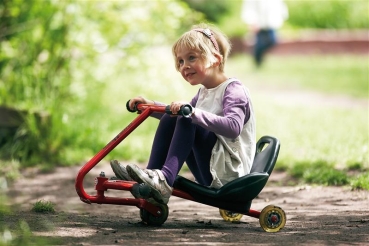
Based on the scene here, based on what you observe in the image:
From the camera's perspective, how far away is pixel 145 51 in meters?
8.50

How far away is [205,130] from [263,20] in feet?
33.7

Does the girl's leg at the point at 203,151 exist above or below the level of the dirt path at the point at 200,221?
above

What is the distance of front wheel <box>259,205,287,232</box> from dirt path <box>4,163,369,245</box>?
5 centimetres

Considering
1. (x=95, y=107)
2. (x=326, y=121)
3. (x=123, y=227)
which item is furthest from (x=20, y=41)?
(x=123, y=227)

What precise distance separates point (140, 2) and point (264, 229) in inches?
187

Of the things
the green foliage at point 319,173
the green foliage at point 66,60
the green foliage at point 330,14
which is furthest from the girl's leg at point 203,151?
the green foliage at point 330,14

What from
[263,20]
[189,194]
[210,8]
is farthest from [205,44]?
[210,8]

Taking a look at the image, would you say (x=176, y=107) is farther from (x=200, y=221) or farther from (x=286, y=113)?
(x=286, y=113)

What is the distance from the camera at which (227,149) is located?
3.99 m

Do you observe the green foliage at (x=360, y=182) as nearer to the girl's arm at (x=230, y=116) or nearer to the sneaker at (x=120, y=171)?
the girl's arm at (x=230, y=116)

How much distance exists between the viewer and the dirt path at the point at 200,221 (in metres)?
3.56

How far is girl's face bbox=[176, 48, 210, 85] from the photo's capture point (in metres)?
4.07

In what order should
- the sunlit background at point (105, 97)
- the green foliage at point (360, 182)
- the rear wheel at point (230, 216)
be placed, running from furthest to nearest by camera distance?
the sunlit background at point (105, 97)
the green foliage at point (360, 182)
the rear wheel at point (230, 216)

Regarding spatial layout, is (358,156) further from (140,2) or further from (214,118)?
(140,2)
